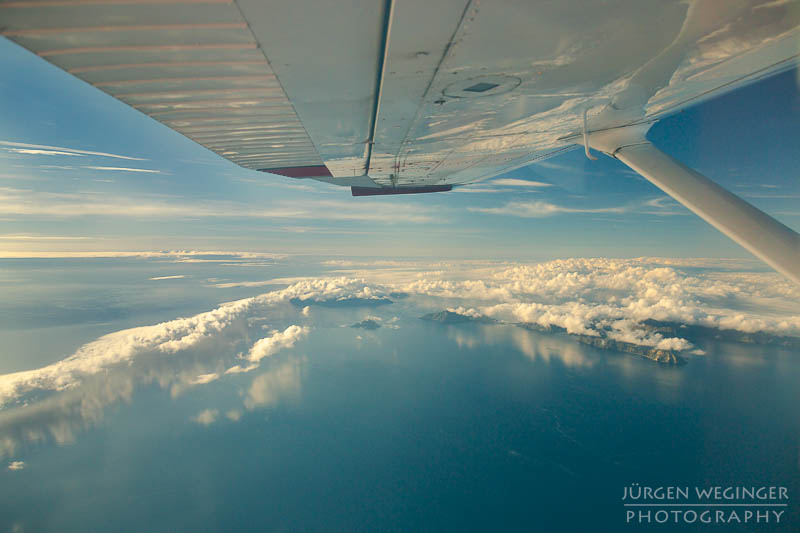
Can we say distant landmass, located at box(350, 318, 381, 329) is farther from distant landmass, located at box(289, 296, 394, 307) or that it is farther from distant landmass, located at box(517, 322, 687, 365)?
distant landmass, located at box(517, 322, 687, 365)

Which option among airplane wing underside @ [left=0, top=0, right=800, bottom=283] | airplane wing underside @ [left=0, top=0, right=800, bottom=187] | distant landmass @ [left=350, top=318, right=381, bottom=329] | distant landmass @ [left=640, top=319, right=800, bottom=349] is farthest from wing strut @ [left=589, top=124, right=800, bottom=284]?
distant landmass @ [left=640, top=319, right=800, bottom=349]

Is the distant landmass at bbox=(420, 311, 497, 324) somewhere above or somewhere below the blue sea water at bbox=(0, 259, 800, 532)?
above

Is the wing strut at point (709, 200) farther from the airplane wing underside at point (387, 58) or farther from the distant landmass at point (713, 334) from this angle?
the distant landmass at point (713, 334)

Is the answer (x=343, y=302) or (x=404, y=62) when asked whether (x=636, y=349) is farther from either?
(x=343, y=302)

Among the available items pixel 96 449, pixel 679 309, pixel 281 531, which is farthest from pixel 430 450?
pixel 679 309

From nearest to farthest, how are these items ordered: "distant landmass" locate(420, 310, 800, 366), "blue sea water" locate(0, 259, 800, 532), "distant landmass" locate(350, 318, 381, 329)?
1. "blue sea water" locate(0, 259, 800, 532)
2. "distant landmass" locate(420, 310, 800, 366)
3. "distant landmass" locate(350, 318, 381, 329)

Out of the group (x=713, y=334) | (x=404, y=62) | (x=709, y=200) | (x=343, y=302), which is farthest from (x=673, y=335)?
(x=404, y=62)

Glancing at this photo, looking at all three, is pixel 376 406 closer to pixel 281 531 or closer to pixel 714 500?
pixel 281 531
